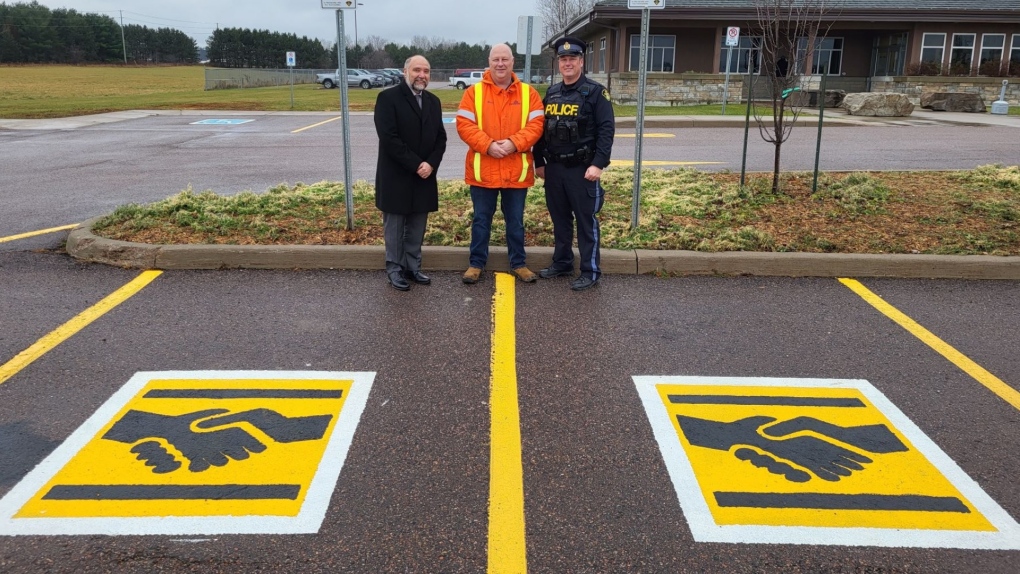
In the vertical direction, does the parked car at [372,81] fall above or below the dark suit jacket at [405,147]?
above

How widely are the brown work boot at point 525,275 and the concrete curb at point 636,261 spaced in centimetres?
26

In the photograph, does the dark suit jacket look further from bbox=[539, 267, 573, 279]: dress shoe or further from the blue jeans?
bbox=[539, 267, 573, 279]: dress shoe

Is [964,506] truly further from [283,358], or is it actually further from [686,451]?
[283,358]

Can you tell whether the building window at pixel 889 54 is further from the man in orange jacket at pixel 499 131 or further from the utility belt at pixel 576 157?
the man in orange jacket at pixel 499 131

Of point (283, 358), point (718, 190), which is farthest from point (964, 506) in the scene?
point (718, 190)

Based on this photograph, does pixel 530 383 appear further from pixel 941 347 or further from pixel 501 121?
pixel 941 347

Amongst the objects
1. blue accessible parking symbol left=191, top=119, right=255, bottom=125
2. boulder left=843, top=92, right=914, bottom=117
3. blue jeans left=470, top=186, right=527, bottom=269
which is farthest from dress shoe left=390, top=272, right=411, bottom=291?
boulder left=843, top=92, right=914, bottom=117

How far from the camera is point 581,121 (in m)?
5.86

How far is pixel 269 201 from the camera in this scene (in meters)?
8.12

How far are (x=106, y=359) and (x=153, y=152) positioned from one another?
11896 mm

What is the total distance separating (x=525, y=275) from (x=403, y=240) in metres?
1.00

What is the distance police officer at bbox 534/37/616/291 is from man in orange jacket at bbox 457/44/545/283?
14 cm

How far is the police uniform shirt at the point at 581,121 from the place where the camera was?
586cm

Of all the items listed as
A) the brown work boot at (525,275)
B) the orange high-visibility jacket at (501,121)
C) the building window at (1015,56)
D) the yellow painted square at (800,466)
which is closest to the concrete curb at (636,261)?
the brown work boot at (525,275)
